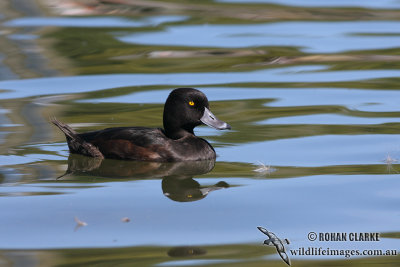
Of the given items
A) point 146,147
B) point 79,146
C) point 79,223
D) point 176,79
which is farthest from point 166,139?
point 176,79

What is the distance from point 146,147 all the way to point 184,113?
1.83ft

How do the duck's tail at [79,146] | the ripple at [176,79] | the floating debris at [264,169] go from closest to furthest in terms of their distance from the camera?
the floating debris at [264,169]
the duck's tail at [79,146]
the ripple at [176,79]

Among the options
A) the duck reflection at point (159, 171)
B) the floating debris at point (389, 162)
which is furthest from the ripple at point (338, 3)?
the duck reflection at point (159, 171)

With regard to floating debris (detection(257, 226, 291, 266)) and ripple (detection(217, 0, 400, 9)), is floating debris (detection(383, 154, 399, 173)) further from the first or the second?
ripple (detection(217, 0, 400, 9))

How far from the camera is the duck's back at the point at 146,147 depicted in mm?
9117

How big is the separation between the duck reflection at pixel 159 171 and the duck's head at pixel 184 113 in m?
0.46


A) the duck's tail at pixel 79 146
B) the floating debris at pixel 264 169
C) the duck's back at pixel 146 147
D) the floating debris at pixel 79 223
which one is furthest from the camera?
the duck's tail at pixel 79 146

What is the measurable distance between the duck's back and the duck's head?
0.24 m

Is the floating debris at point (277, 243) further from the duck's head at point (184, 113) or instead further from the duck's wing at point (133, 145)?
the duck's head at point (184, 113)

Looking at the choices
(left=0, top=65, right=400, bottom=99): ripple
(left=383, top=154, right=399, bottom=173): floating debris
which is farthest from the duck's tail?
(left=0, top=65, right=400, bottom=99): ripple

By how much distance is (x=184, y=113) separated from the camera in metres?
9.39

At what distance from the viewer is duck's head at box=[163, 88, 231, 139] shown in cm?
938
